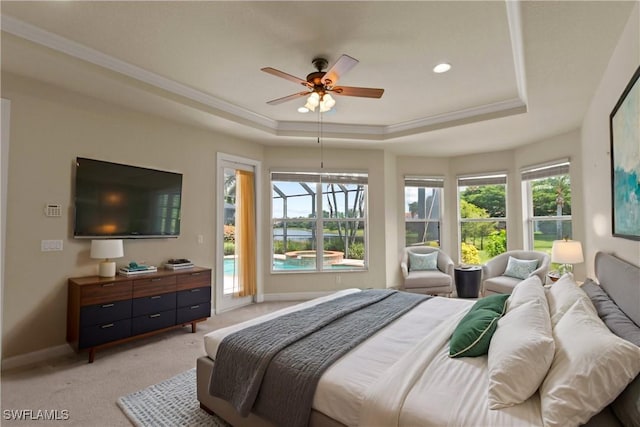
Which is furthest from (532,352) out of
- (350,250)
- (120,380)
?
(350,250)

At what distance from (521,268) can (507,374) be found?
3.85 meters

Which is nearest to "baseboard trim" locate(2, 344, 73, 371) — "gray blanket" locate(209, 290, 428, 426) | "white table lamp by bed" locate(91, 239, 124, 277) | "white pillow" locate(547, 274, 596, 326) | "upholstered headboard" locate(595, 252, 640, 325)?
"white table lamp by bed" locate(91, 239, 124, 277)

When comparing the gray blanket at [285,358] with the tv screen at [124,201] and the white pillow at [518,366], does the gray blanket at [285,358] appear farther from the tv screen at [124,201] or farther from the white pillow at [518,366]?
the tv screen at [124,201]

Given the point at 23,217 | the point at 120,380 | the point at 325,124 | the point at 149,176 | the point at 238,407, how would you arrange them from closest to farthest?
the point at 238,407
the point at 120,380
the point at 23,217
the point at 149,176
the point at 325,124

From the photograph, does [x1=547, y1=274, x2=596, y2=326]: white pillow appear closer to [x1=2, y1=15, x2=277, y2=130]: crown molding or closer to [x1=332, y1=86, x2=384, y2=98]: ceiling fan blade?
[x1=332, y1=86, x2=384, y2=98]: ceiling fan blade

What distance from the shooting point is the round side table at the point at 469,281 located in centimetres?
538

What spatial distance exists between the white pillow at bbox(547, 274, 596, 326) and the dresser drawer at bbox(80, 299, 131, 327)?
3.52m

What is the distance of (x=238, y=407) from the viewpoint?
178 cm

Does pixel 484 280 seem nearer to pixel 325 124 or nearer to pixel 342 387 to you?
pixel 325 124

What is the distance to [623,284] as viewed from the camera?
71.4 inches

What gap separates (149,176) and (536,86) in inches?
165

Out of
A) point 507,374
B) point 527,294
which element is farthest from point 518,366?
point 527,294

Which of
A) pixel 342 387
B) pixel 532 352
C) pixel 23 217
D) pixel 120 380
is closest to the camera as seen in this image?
pixel 532 352

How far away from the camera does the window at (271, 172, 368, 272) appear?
543cm
